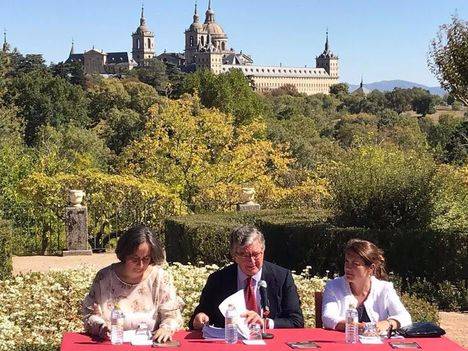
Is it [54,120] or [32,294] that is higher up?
[54,120]

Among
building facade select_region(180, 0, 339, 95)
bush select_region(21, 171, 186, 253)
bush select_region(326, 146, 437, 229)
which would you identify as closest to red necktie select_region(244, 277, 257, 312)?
bush select_region(326, 146, 437, 229)

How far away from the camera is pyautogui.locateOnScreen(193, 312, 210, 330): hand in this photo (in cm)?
490

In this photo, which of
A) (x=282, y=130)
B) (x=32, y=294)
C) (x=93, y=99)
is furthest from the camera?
(x=93, y=99)

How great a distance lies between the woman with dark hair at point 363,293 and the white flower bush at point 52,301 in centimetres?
232

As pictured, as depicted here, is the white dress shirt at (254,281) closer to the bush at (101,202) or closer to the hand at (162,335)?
the hand at (162,335)

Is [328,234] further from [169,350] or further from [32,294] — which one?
[169,350]

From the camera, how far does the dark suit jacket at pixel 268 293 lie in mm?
5164

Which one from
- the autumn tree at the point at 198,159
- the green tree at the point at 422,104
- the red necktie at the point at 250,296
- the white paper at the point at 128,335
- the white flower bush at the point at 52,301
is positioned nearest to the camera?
the white paper at the point at 128,335

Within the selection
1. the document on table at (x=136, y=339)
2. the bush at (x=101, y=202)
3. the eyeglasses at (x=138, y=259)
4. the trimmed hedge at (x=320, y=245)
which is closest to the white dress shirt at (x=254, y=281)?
the eyeglasses at (x=138, y=259)

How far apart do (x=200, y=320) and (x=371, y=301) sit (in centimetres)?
99

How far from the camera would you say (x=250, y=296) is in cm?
512

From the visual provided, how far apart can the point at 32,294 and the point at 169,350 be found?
14.9 ft

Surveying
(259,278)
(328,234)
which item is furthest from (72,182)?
(259,278)

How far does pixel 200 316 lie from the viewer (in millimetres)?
4930
